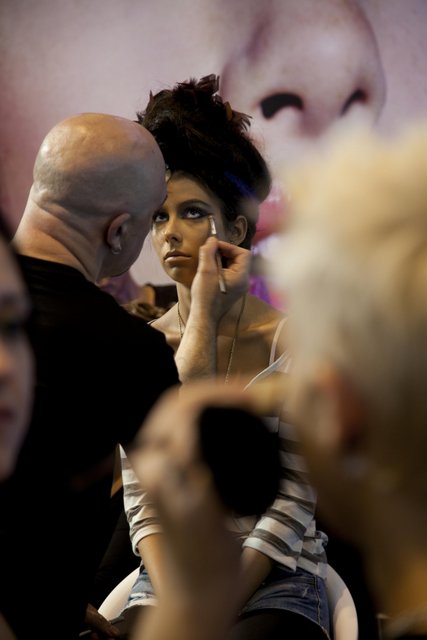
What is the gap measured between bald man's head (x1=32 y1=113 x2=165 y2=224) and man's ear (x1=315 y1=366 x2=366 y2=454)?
3.17 ft

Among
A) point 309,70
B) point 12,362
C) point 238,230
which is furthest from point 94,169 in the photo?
point 309,70

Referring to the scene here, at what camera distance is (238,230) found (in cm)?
214

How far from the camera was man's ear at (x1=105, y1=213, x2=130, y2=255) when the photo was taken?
1.61 m

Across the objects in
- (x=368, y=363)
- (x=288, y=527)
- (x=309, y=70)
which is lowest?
(x=288, y=527)

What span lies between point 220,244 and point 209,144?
0.99ft

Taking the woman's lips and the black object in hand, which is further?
the woman's lips

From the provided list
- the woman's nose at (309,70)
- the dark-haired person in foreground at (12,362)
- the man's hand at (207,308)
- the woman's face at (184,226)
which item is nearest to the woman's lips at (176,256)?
the woman's face at (184,226)

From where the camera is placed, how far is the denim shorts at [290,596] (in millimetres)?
1642

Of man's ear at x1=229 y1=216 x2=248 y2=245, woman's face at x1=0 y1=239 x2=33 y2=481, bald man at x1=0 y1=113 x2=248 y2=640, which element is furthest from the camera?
man's ear at x1=229 y1=216 x2=248 y2=245

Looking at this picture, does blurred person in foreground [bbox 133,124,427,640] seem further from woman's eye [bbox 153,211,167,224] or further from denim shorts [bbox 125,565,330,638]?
woman's eye [bbox 153,211,167,224]

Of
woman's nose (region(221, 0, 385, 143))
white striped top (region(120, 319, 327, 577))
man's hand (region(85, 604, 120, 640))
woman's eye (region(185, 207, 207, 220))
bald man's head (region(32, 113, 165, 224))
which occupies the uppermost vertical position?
woman's nose (region(221, 0, 385, 143))

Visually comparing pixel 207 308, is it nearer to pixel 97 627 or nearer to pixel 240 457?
pixel 97 627

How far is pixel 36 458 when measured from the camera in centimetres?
123

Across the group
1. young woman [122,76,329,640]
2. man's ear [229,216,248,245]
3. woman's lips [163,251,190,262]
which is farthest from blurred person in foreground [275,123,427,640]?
man's ear [229,216,248,245]
